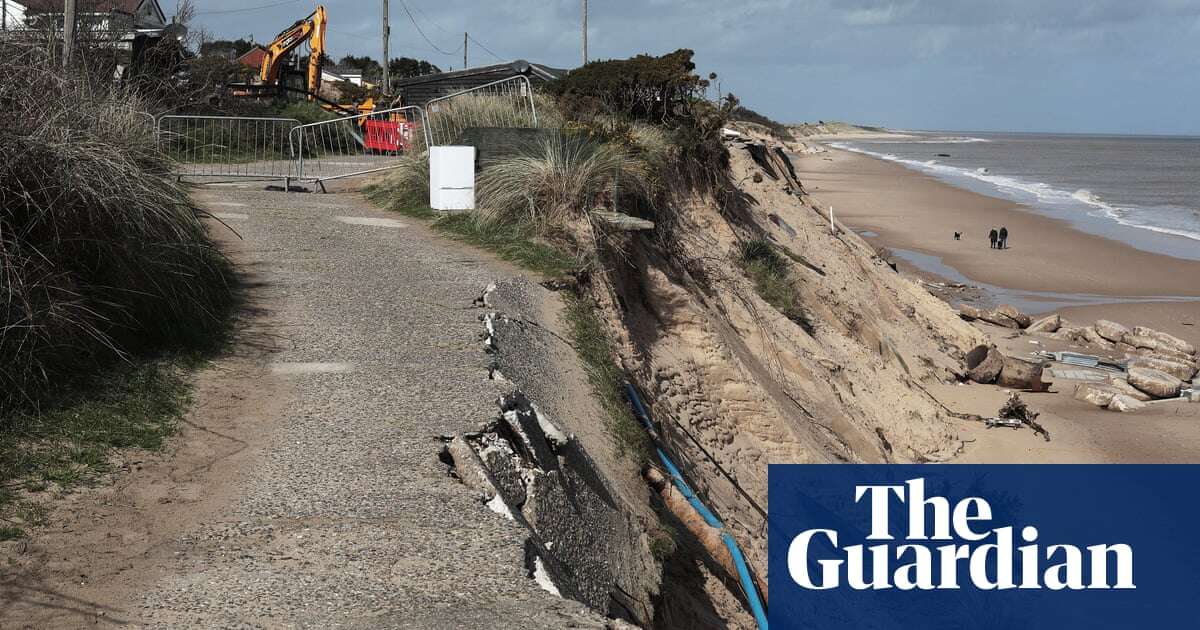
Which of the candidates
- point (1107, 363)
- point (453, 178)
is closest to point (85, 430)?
point (453, 178)

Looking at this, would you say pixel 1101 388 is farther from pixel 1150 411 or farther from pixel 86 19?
pixel 86 19

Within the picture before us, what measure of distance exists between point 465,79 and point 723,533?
18.3 m

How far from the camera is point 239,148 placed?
19.4 m

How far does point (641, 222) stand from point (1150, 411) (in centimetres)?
805

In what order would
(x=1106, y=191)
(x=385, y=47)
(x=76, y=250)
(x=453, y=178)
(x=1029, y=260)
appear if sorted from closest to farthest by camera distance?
(x=76, y=250) → (x=453, y=178) → (x=1029, y=260) → (x=385, y=47) → (x=1106, y=191)

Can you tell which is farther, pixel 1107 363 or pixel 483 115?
pixel 1107 363

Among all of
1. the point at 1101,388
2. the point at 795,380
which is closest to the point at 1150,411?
the point at 1101,388

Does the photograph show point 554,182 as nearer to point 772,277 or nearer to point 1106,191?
point 772,277

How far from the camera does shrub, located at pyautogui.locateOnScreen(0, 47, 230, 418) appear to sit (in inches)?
249

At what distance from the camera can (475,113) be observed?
15898 mm

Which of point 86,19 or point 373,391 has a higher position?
point 86,19

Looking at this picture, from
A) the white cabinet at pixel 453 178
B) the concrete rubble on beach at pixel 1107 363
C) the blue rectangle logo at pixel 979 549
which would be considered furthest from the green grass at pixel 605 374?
the concrete rubble on beach at pixel 1107 363

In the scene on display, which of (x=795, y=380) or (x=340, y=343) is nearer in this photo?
(x=340, y=343)

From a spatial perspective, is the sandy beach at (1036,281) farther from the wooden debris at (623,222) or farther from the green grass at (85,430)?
the green grass at (85,430)
